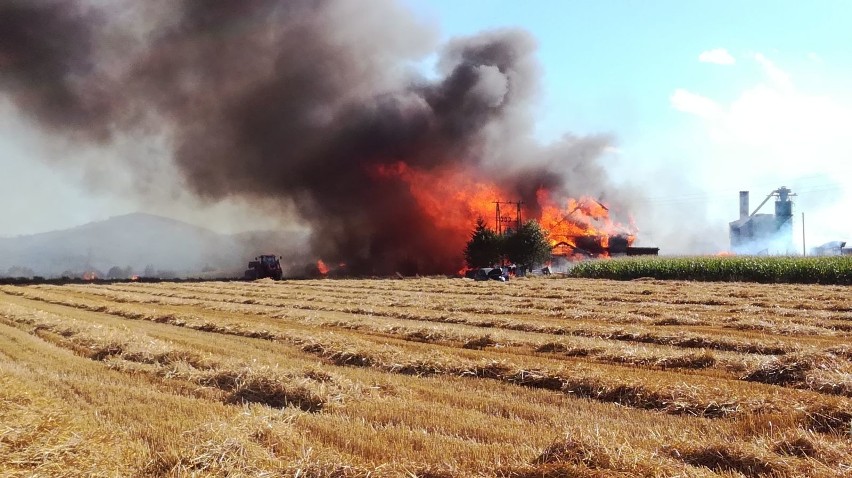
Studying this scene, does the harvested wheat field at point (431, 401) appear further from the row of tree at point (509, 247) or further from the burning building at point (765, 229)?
the burning building at point (765, 229)

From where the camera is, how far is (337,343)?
13.6 meters

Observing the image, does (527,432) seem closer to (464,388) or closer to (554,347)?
(464,388)

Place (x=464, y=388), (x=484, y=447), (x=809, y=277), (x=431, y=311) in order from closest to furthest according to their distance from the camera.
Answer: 1. (x=484, y=447)
2. (x=464, y=388)
3. (x=431, y=311)
4. (x=809, y=277)

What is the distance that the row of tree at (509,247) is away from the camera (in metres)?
65.9

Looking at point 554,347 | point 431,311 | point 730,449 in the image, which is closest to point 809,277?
point 431,311

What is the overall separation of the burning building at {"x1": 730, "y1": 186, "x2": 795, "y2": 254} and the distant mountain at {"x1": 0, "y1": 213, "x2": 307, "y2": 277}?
206 feet

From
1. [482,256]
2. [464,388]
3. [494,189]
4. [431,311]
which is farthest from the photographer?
[494,189]

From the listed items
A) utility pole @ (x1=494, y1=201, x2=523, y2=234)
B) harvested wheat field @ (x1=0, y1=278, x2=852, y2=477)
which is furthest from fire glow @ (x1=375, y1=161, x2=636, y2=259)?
harvested wheat field @ (x1=0, y1=278, x2=852, y2=477)

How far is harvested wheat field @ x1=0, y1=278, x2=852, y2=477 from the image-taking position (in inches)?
241

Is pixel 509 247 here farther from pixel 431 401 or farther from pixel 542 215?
pixel 431 401

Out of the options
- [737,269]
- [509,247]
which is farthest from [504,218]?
[737,269]

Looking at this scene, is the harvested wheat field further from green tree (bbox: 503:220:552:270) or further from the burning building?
the burning building

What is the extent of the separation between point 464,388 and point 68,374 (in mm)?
6918

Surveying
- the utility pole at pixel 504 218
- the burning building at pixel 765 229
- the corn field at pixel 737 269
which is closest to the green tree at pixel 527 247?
the utility pole at pixel 504 218
